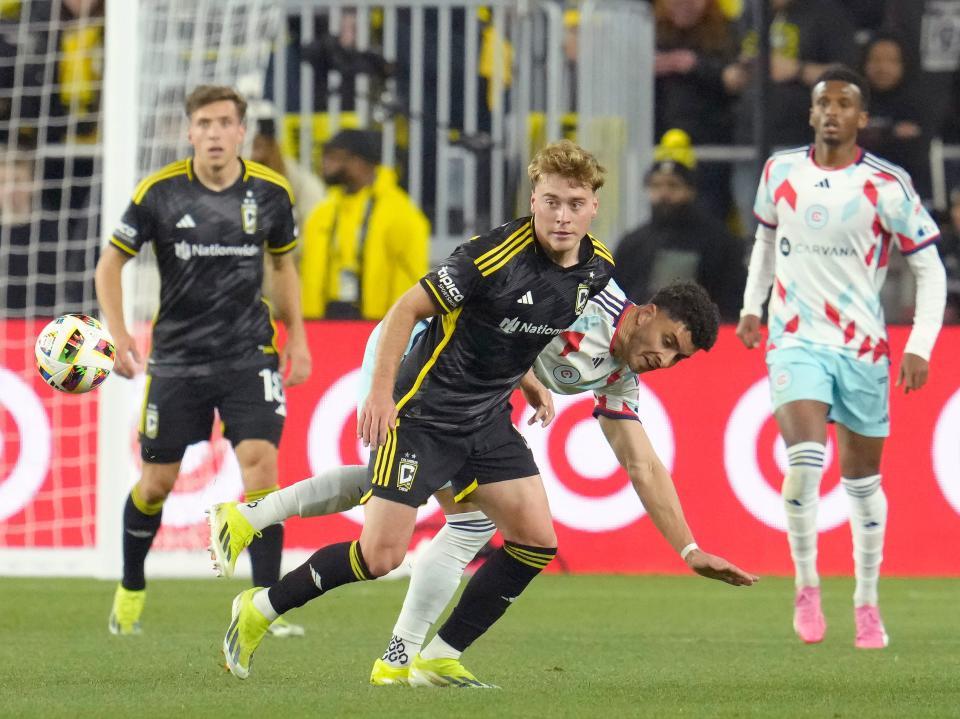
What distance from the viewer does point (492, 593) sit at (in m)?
5.89

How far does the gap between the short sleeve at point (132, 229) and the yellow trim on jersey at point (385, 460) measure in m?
2.43

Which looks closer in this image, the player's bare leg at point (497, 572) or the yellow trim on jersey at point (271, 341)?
the player's bare leg at point (497, 572)

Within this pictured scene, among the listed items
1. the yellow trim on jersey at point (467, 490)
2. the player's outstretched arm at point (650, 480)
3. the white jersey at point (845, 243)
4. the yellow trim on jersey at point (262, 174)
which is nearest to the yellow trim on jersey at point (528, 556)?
the yellow trim on jersey at point (467, 490)

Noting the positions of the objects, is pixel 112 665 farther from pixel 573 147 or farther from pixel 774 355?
pixel 774 355

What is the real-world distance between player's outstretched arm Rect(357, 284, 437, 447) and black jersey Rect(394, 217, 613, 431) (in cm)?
8

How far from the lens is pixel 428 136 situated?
12.2m

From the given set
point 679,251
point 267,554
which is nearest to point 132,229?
point 267,554

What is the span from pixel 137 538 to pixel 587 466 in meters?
3.44

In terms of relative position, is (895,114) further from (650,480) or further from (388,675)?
(388,675)

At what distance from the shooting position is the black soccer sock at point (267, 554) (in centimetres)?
759

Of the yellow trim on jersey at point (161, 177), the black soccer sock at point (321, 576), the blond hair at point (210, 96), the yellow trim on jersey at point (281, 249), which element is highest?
the blond hair at point (210, 96)

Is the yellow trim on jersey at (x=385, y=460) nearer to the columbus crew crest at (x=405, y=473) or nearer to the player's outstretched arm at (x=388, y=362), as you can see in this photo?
the columbus crew crest at (x=405, y=473)

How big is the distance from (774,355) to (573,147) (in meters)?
2.53

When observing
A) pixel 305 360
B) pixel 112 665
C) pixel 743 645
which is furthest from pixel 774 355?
pixel 112 665
